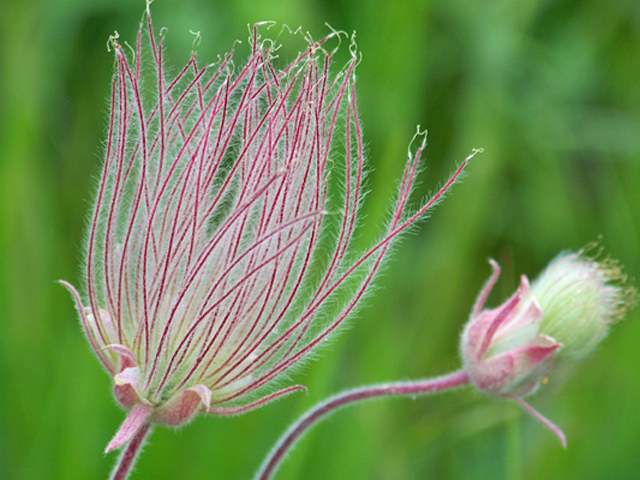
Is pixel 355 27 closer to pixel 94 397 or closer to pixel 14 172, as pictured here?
pixel 14 172

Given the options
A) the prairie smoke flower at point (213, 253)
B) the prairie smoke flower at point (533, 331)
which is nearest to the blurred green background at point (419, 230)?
the prairie smoke flower at point (533, 331)

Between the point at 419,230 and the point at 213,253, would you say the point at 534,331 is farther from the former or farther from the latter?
the point at 419,230

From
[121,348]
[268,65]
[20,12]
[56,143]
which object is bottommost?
[121,348]

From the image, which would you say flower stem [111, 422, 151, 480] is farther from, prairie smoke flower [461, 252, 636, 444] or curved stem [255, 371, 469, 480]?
prairie smoke flower [461, 252, 636, 444]

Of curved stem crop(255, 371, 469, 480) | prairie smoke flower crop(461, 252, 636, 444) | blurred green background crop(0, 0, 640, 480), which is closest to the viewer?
curved stem crop(255, 371, 469, 480)

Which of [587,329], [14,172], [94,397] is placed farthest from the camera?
[14,172]

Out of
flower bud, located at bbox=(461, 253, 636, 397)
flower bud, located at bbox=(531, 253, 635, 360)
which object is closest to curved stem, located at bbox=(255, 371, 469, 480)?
flower bud, located at bbox=(461, 253, 636, 397)

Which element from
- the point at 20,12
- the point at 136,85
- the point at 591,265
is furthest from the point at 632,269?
the point at 20,12
